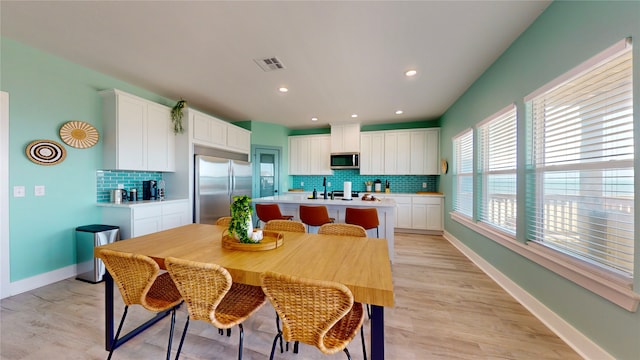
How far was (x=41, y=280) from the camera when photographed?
97.7 inches

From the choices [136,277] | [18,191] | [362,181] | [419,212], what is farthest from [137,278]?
[362,181]

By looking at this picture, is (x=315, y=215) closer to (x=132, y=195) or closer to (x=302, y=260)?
(x=302, y=260)

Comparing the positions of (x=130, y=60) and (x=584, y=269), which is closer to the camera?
(x=584, y=269)

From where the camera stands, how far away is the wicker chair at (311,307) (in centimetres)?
97

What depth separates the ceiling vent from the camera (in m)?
2.61

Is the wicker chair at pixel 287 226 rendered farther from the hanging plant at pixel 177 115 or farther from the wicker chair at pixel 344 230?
the hanging plant at pixel 177 115

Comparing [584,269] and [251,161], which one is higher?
[251,161]

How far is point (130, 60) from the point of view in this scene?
262cm

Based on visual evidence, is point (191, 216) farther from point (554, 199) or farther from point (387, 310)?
point (554, 199)

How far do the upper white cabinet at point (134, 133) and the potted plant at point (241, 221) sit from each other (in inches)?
95.9

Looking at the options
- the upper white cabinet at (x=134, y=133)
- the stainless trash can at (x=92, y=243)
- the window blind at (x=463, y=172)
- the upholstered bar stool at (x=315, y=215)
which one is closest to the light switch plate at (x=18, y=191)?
the stainless trash can at (x=92, y=243)

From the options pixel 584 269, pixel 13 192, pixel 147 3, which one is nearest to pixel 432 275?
pixel 584 269

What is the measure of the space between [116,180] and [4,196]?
1.00m

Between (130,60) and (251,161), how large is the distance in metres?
2.92
